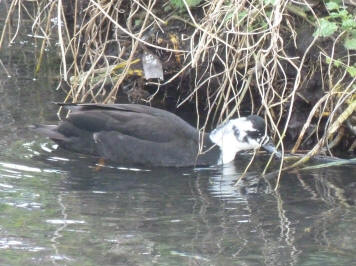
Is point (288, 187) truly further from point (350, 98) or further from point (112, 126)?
point (112, 126)

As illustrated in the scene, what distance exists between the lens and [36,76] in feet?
32.4

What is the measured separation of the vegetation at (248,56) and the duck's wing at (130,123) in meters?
0.16

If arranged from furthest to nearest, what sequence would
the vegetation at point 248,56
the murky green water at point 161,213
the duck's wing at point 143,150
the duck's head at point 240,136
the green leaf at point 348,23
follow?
the duck's head at point 240,136 → the duck's wing at point 143,150 → the green leaf at point 348,23 → the vegetation at point 248,56 → the murky green water at point 161,213

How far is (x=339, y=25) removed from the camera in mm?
7422


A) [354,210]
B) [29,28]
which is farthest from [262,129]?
[29,28]

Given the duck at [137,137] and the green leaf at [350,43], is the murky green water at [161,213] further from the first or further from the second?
the green leaf at [350,43]

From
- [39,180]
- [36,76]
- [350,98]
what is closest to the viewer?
[39,180]

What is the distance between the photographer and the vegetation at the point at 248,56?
267 inches

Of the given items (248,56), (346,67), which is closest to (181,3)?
(248,56)

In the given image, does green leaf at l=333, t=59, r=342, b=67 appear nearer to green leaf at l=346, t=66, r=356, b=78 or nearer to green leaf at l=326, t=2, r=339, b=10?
green leaf at l=346, t=66, r=356, b=78

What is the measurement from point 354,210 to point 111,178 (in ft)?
6.07

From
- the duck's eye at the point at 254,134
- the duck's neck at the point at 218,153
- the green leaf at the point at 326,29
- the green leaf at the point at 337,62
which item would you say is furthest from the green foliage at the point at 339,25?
the duck's neck at the point at 218,153

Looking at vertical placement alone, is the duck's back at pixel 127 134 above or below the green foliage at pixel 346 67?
below

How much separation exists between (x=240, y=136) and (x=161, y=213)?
195 cm
